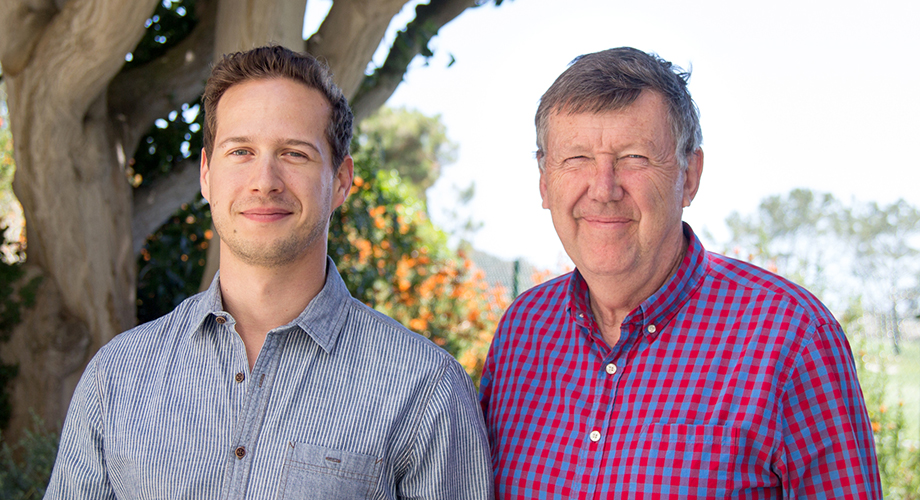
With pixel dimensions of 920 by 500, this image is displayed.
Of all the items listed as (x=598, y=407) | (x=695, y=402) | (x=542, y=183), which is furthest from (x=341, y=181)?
(x=695, y=402)

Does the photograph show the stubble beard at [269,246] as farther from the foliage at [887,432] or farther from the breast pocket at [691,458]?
the foliage at [887,432]

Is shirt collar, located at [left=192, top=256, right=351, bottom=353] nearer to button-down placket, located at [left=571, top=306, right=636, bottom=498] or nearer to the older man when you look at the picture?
the older man

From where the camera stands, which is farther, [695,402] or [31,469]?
[31,469]

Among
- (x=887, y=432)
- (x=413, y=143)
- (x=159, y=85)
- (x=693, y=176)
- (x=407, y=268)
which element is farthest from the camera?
(x=413, y=143)

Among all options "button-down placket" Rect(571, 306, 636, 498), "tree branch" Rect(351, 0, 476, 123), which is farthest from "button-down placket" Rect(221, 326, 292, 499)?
"tree branch" Rect(351, 0, 476, 123)

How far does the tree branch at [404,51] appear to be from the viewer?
418 centimetres

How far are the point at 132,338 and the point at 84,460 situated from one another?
12.7 inches

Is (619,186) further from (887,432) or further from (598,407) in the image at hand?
(887,432)

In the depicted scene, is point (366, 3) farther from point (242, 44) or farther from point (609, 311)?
point (609, 311)

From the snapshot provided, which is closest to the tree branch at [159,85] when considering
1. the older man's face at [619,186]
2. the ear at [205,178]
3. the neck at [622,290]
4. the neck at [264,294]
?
the ear at [205,178]

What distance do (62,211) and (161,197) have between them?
683 mm

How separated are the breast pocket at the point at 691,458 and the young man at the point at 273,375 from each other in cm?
41

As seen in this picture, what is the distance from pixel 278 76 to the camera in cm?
195

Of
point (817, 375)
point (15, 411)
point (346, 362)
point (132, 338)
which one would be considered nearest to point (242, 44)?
point (132, 338)
